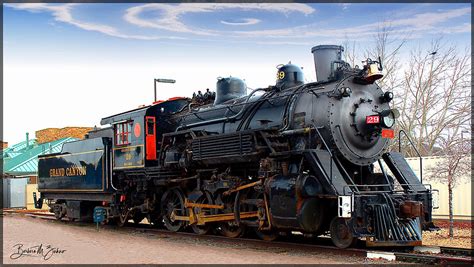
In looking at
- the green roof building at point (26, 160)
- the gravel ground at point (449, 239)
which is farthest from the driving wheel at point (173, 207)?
the green roof building at point (26, 160)

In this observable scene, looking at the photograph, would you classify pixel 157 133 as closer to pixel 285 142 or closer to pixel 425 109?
pixel 285 142

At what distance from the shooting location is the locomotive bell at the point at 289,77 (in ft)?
43.8

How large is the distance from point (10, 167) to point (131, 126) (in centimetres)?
2970

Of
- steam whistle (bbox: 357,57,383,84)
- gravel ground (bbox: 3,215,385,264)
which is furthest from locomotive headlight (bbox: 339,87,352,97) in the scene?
gravel ground (bbox: 3,215,385,264)

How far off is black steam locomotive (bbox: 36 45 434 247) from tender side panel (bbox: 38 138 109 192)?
825 millimetres

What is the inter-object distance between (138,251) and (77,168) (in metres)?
8.93

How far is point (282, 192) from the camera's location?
1102cm

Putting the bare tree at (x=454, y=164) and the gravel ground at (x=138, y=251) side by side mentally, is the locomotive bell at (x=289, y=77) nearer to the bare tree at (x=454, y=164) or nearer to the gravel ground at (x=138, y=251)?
the gravel ground at (x=138, y=251)

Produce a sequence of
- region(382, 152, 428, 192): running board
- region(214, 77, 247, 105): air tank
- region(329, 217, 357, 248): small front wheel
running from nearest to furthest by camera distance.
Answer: region(329, 217, 357, 248): small front wheel, region(382, 152, 428, 192): running board, region(214, 77, 247, 105): air tank

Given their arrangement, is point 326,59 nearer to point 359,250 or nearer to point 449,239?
point 359,250

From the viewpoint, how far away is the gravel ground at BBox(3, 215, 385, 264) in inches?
383
